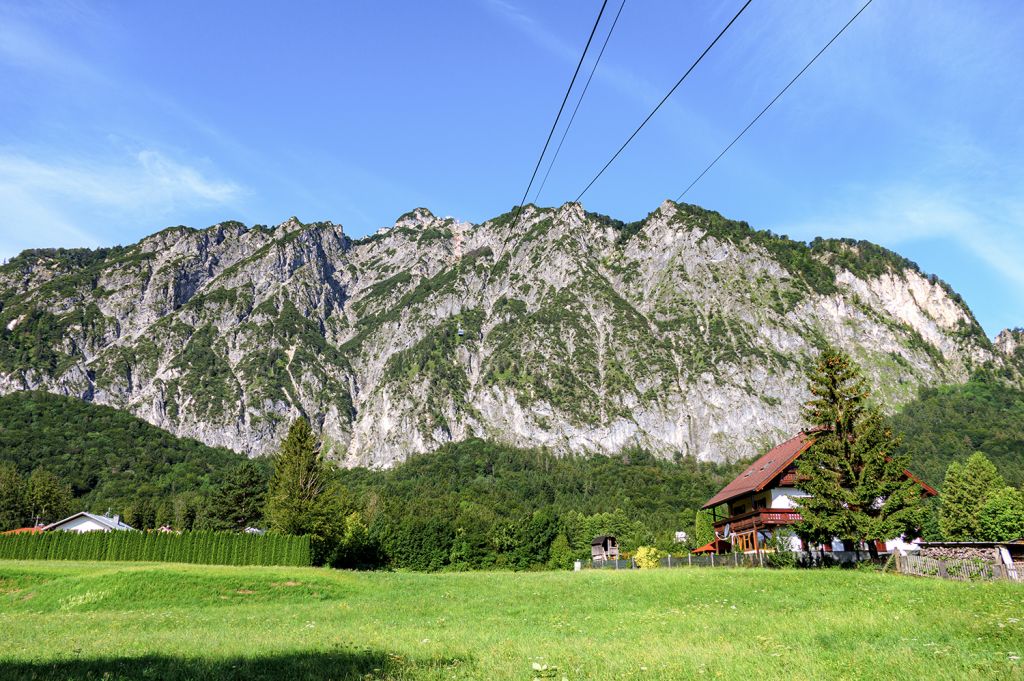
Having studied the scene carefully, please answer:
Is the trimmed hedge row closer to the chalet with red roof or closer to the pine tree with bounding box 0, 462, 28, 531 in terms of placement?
the chalet with red roof

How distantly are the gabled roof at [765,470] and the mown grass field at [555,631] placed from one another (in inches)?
741

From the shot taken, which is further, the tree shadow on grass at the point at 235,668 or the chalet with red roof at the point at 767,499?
the chalet with red roof at the point at 767,499

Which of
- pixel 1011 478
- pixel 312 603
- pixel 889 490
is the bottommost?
pixel 312 603

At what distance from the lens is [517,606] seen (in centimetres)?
2711

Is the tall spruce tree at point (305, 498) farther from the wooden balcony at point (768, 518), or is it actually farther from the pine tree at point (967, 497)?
the pine tree at point (967, 497)

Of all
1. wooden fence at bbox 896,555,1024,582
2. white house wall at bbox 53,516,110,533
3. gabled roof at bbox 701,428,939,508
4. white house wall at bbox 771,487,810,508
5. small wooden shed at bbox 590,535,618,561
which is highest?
gabled roof at bbox 701,428,939,508

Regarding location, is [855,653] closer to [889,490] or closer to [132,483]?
[889,490]

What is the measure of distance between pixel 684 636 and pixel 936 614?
627cm

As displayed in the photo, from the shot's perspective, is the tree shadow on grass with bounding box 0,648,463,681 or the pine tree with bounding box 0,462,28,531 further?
the pine tree with bounding box 0,462,28,531

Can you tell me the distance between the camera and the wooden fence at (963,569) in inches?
977

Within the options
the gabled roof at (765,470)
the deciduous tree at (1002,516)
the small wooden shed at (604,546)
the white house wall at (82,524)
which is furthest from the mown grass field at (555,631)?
the small wooden shed at (604,546)

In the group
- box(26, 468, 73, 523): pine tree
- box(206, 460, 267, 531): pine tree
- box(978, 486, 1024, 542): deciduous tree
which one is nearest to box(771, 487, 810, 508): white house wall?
box(978, 486, 1024, 542): deciduous tree

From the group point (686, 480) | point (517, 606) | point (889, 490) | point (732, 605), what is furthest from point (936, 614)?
point (686, 480)

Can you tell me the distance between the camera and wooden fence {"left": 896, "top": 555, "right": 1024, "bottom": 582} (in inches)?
977
